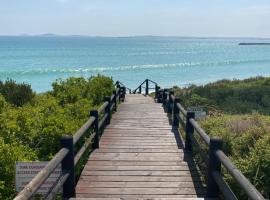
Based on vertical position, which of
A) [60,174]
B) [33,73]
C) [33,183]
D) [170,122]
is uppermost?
[33,183]

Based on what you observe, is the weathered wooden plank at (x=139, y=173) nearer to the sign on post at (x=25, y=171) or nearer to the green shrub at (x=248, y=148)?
the green shrub at (x=248, y=148)

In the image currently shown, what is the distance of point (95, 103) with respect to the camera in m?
14.4

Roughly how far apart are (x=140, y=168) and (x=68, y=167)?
196cm

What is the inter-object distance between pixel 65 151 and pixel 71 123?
8.92 ft

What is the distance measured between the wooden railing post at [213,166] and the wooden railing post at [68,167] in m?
1.92

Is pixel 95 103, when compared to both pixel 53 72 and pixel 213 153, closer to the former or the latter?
pixel 213 153

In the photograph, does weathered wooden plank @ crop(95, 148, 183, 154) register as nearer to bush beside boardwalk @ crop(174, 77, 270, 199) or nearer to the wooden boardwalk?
the wooden boardwalk

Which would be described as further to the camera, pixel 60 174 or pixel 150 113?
pixel 150 113

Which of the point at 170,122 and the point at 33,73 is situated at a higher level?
the point at 170,122

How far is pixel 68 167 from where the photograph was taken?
6.05 metres

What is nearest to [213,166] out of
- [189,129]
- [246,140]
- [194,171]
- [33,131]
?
[194,171]

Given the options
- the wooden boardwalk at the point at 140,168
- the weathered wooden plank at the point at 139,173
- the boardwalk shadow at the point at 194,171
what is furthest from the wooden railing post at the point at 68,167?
the boardwalk shadow at the point at 194,171

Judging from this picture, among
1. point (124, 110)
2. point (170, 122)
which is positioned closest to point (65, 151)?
point (170, 122)

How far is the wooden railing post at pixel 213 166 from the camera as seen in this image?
5941 mm
